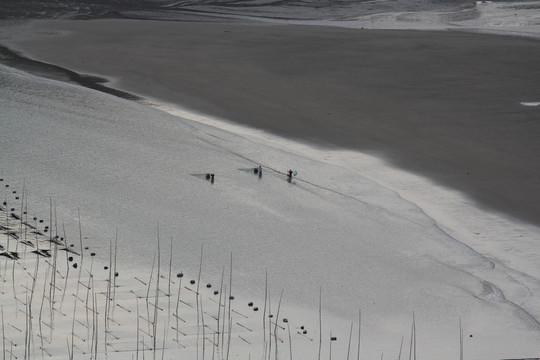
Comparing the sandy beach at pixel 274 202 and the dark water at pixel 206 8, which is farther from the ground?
the dark water at pixel 206 8

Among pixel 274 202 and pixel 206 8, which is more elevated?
pixel 206 8

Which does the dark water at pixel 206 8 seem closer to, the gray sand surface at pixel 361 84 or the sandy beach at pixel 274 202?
the gray sand surface at pixel 361 84

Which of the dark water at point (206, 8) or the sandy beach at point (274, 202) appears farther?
the dark water at point (206, 8)

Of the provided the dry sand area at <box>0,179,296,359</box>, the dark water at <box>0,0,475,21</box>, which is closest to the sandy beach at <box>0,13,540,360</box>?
the dry sand area at <box>0,179,296,359</box>

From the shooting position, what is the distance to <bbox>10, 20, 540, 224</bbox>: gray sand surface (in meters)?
14.7

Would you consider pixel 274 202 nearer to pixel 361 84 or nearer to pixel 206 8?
pixel 361 84

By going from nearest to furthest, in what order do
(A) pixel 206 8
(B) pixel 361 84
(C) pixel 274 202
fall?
(C) pixel 274 202 < (B) pixel 361 84 < (A) pixel 206 8

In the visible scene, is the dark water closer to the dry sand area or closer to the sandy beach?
the sandy beach

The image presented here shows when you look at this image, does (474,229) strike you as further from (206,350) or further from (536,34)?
(536,34)

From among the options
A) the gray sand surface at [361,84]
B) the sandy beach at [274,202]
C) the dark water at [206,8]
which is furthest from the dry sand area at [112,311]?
the dark water at [206,8]

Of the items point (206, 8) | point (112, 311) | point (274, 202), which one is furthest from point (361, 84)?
point (206, 8)

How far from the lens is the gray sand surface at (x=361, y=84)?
14719 millimetres

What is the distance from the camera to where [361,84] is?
1956 centimetres

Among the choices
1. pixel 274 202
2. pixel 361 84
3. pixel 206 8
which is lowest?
pixel 274 202
